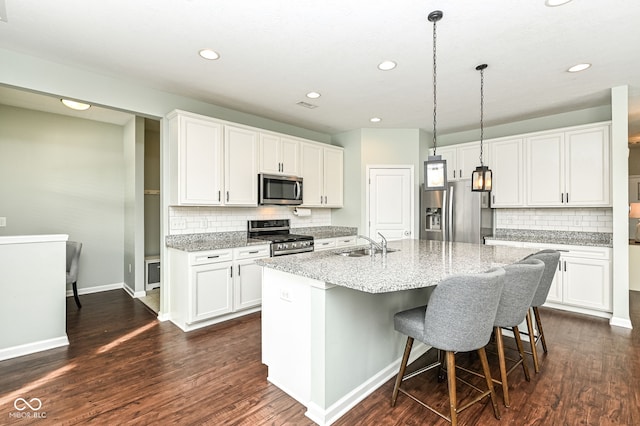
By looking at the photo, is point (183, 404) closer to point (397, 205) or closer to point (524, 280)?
point (524, 280)

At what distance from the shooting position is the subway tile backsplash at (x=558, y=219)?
13.2 ft

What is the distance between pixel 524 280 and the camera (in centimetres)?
192

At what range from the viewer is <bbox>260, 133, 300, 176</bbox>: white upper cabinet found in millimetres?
4176

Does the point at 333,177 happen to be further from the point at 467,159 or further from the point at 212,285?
the point at 212,285

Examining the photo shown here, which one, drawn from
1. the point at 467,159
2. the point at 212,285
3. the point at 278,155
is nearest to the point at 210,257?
the point at 212,285

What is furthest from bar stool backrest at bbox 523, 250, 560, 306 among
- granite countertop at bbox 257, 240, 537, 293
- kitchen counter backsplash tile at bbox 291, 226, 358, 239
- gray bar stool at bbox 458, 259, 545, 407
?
kitchen counter backsplash tile at bbox 291, 226, 358, 239

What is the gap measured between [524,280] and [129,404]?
2.67 meters

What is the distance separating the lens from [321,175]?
16.4 ft

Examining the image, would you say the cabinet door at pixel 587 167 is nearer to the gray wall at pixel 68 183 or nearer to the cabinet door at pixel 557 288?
the cabinet door at pixel 557 288

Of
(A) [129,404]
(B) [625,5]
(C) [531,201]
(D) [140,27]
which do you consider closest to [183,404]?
(A) [129,404]

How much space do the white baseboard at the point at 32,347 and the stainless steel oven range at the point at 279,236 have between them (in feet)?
7.18

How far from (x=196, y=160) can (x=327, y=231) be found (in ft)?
8.52

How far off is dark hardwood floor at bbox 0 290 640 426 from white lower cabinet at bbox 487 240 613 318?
465 millimetres

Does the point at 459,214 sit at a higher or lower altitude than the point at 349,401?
higher
